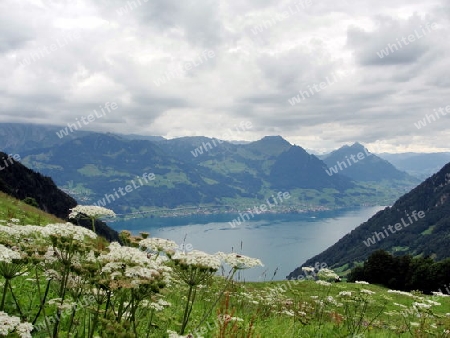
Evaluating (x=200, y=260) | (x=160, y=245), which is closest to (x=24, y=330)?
(x=200, y=260)

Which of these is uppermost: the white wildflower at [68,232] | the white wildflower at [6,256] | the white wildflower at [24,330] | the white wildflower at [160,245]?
the white wildflower at [68,232]

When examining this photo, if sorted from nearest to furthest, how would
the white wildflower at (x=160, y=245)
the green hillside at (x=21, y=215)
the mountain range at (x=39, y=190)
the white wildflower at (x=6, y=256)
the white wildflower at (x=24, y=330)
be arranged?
the white wildflower at (x=24, y=330) → the white wildflower at (x=6, y=256) → the white wildflower at (x=160, y=245) → the green hillside at (x=21, y=215) → the mountain range at (x=39, y=190)

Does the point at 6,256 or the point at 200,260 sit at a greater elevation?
the point at 6,256

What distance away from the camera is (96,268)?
4875 mm

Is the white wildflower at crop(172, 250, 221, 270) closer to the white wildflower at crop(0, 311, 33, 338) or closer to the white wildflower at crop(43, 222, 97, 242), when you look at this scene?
the white wildflower at crop(43, 222, 97, 242)

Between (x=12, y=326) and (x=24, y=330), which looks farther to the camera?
(x=24, y=330)

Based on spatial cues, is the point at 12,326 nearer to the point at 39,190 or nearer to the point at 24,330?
the point at 24,330

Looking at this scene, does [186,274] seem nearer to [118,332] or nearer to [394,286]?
[118,332]

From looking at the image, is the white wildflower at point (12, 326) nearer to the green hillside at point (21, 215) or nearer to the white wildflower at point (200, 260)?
the white wildflower at point (200, 260)

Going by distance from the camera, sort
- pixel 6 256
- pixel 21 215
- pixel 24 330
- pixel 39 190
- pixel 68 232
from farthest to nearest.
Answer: pixel 39 190 < pixel 21 215 < pixel 68 232 < pixel 6 256 < pixel 24 330

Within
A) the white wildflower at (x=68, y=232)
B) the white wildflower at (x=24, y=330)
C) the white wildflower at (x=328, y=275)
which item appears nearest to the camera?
the white wildflower at (x=24, y=330)

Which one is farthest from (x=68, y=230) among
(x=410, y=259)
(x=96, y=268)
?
(x=410, y=259)

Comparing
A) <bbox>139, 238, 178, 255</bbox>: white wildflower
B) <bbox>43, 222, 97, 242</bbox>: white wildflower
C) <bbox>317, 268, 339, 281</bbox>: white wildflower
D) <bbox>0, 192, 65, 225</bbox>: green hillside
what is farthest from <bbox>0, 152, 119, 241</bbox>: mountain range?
<bbox>43, 222, 97, 242</bbox>: white wildflower

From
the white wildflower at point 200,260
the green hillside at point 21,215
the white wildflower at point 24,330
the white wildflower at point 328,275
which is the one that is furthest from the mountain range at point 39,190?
the white wildflower at point 24,330
